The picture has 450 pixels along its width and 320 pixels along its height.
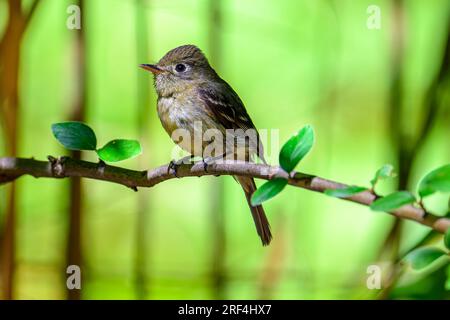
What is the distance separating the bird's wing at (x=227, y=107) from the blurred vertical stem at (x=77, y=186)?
0.67 feet

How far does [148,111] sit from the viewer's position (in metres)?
1.02

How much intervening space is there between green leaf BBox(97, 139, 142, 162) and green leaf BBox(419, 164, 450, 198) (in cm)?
20

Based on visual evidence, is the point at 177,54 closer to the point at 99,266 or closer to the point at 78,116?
the point at 78,116

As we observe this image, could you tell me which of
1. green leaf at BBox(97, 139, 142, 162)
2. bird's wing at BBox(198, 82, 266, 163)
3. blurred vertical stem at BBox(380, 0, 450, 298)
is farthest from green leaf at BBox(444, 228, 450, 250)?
bird's wing at BBox(198, 82, 266, 163)

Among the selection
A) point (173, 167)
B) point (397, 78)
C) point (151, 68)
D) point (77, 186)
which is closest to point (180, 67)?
point (151, 68)

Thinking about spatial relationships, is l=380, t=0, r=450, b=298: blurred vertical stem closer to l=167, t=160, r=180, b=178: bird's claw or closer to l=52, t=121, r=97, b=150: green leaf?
l=167, t=160, r=180, b=178: bird's claw

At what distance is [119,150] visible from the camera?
0.46 m

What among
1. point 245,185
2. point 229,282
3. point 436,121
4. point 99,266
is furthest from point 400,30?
point 99,266

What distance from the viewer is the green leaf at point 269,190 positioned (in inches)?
15.4

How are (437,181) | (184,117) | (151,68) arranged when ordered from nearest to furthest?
(437,181) → (151,68) → (184,117)

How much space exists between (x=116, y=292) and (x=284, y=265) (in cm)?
29

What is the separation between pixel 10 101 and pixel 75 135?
520 mm

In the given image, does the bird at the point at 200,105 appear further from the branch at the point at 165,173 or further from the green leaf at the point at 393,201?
the green leaf at the point at 393,201

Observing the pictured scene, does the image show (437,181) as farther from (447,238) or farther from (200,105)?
(200,105)
